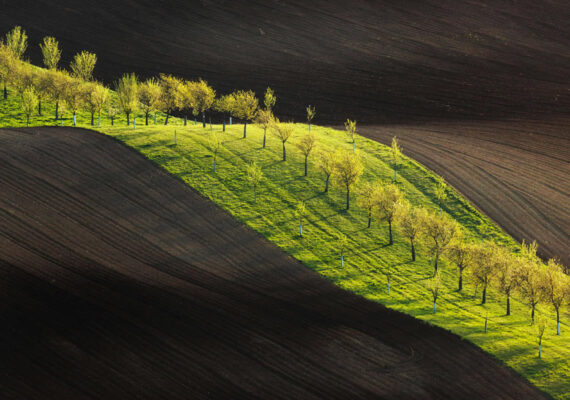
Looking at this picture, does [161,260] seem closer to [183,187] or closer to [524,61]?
[183,187]

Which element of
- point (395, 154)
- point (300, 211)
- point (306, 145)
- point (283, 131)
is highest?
point (283, 131)

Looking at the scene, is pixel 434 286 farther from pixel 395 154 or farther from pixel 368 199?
pixel 395 154

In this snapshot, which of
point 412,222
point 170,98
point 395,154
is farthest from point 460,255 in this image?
point 170,98

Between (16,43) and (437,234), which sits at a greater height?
(16,43)

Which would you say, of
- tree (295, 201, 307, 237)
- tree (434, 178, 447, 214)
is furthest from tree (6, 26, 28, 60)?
tree (434, 178, 447, 214)

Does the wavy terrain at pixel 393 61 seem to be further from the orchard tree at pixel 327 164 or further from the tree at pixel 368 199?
the orchard tree at pixel 327 164

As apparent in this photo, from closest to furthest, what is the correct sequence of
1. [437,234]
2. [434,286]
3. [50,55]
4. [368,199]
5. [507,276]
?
1. [507,276]
2. [434,286]
3. [437,234]
4. [368,199]
5. [50,55]

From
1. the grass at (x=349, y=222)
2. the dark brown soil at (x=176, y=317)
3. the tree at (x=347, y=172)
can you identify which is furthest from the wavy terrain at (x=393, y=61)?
the dark brown soil at (x=176, y=317)
